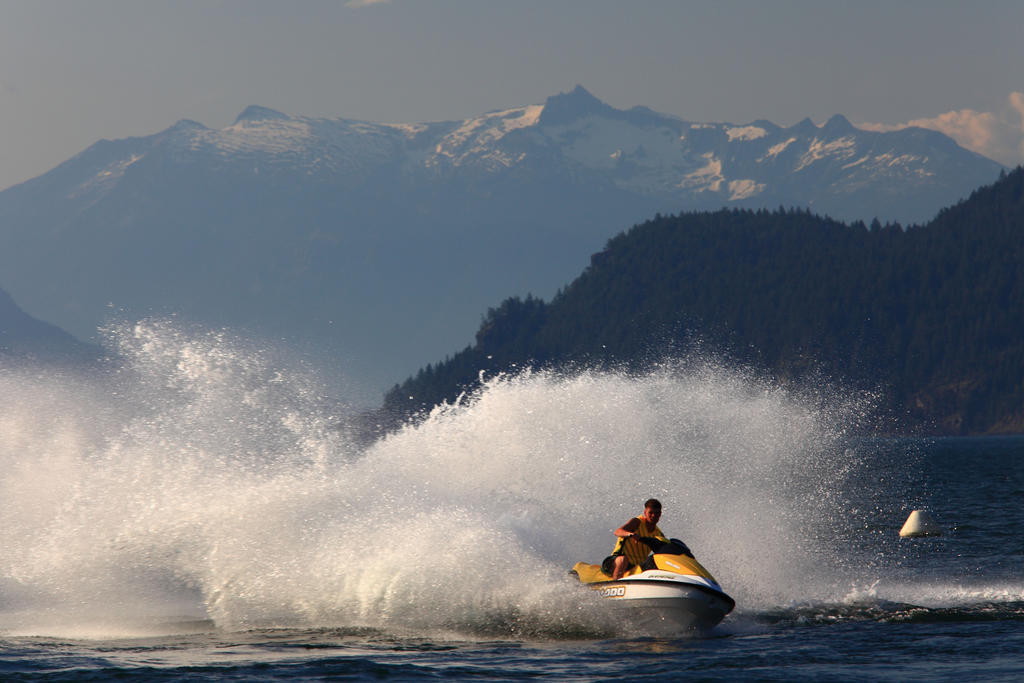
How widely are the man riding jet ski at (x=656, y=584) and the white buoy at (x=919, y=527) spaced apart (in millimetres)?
28202

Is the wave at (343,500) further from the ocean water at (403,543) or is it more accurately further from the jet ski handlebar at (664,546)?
the jet ski handlebar at (664,546)

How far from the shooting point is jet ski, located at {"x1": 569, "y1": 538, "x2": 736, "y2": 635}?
2247 cm

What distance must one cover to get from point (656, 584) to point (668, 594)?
282 mm

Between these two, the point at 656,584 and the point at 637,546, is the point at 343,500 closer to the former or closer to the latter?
the point at 637,546

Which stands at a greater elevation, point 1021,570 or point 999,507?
point 999,507

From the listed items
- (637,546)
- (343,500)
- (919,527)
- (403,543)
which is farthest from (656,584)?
(919,527)

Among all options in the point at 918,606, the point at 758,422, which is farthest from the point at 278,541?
the point at 758,422

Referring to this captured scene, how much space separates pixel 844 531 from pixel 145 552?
110ft

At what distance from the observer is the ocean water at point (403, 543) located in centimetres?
2148

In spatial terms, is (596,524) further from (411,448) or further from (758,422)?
(758,422)

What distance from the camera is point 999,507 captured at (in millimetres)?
62250

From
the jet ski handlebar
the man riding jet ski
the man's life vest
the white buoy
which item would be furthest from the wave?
the white buoy

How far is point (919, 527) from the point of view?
49.9 metres

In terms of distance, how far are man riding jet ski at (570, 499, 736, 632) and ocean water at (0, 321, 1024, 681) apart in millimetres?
395
